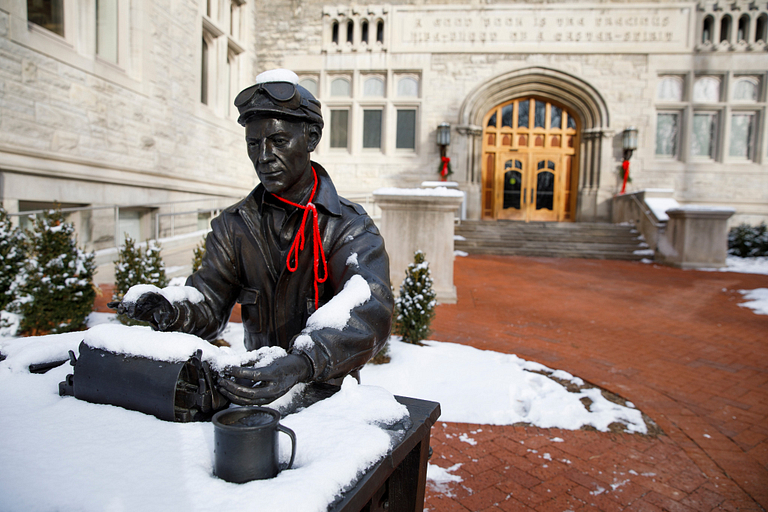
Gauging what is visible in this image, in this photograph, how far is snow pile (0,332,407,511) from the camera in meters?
0.93

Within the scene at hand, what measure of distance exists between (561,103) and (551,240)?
6.00m

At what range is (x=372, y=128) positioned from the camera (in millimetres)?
16953

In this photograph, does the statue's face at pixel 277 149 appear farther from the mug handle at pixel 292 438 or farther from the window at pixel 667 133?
the window at pixel 667 133

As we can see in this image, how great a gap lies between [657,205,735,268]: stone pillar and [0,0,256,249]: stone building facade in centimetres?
1170

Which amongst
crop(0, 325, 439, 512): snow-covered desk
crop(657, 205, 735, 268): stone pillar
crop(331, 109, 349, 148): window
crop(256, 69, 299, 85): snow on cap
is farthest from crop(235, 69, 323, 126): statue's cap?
crop(331, 109, 349, 148): window

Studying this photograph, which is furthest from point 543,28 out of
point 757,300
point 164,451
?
point 164,451

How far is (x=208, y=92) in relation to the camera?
527 inches

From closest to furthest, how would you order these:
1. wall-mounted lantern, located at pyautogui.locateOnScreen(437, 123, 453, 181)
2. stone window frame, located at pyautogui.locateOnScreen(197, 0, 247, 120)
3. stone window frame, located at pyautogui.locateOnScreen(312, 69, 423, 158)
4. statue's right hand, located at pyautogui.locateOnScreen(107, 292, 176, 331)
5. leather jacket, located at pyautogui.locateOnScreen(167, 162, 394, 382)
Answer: statue's right hand, located at pyautogui.locateOnScreen(107, 292, 176, 331), leather jacket, located at pyautogui.locateOnScreen(167, 162, 394, 382), stone window frame, located at pyautogui.locateOnScreen(197, 0, 247, 120), wall-mounted lantern, located at pyautogui.locateOnScreen(437, 123, 453, 181), stone window frame, located at pyautogui.locateOnScreen(312, 69, 423, 158)

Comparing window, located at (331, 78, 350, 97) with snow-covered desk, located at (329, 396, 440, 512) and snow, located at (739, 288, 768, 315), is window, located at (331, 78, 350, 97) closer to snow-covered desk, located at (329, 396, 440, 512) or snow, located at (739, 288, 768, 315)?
snow, located at (739, 288, 768, 315)

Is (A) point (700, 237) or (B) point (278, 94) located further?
(A) point (700, 237)

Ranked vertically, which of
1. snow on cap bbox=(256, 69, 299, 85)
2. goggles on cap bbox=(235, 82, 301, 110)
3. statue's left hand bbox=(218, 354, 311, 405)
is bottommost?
statue's left hand bbox=(218, 354, 311, 405)

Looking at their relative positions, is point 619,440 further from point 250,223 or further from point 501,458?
point 250,223

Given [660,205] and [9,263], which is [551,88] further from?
[9,263]

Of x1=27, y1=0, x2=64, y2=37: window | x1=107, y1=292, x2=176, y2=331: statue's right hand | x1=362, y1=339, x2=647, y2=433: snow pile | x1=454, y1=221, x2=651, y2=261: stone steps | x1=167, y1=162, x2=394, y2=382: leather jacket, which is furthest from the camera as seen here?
x1=454, y1=221, x2=651, y2=261: stone steps
